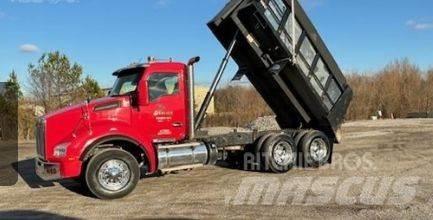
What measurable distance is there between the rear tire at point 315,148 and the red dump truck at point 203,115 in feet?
0.08

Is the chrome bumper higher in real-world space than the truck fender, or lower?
lower

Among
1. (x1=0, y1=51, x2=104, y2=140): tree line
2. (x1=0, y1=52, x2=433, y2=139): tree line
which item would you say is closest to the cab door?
(x1=0, y1=52, x2=433, y2=139): tree line

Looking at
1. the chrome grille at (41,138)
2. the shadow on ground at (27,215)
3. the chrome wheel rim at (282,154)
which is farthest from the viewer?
the chrome wheel rim at (282,154)

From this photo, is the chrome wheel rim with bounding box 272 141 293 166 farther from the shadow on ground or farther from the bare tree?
the bare tree

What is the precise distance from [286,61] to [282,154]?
82.9 inches

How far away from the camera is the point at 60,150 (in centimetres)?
1029

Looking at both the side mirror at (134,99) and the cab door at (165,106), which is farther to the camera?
the cab door at (165,106)

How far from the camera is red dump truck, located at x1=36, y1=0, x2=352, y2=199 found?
10430 millimetres

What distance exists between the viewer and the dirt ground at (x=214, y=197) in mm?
8609

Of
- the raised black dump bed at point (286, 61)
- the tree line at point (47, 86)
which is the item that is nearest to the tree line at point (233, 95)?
the tree line at point (47, 86)

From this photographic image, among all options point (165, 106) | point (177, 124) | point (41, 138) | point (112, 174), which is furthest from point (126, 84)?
point (112, 174)

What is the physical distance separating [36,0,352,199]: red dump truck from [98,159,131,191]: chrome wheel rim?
0.7 inches

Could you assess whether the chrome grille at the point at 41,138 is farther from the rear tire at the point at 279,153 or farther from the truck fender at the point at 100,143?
the rear tire at the point at 279,153

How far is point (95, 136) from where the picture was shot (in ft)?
34.1
